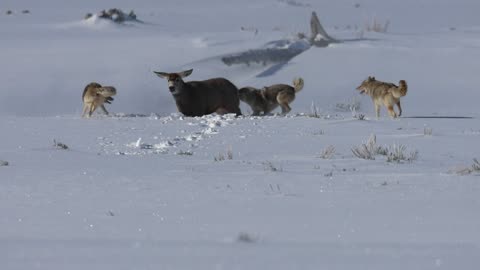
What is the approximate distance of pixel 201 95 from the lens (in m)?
14.8

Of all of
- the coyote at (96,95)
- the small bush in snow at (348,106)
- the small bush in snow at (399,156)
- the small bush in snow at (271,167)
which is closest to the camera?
the small bush in snow at (271,167)

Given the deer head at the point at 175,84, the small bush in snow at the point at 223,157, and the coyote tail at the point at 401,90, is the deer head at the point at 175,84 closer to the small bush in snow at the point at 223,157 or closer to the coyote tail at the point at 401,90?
the coyote tail at the point at 401,90

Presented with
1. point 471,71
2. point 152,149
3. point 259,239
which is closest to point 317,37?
point 471,71

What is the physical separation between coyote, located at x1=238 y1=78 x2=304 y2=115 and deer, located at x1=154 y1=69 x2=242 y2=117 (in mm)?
527

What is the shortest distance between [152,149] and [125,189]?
2.98 m

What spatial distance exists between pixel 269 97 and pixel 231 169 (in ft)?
27.6

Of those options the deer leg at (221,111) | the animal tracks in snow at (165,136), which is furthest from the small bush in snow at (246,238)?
the deer leg at (221,111)

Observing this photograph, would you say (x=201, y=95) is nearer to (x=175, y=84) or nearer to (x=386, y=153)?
(x=175, y=84)

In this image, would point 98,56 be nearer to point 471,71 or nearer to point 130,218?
point 471,71

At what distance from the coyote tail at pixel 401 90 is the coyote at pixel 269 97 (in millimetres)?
2314

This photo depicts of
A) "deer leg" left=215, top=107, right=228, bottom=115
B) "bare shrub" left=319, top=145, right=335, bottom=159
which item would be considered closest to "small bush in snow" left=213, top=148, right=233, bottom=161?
"bare shrub" left=319, top=145, right=335, bottom=159

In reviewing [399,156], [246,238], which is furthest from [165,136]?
[246,238]

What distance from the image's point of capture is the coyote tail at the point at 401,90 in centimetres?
1327

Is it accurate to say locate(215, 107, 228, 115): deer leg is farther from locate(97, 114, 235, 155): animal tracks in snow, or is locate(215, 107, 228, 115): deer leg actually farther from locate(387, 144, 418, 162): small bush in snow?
locate(387, 144, 418, 162): small bush in snow
